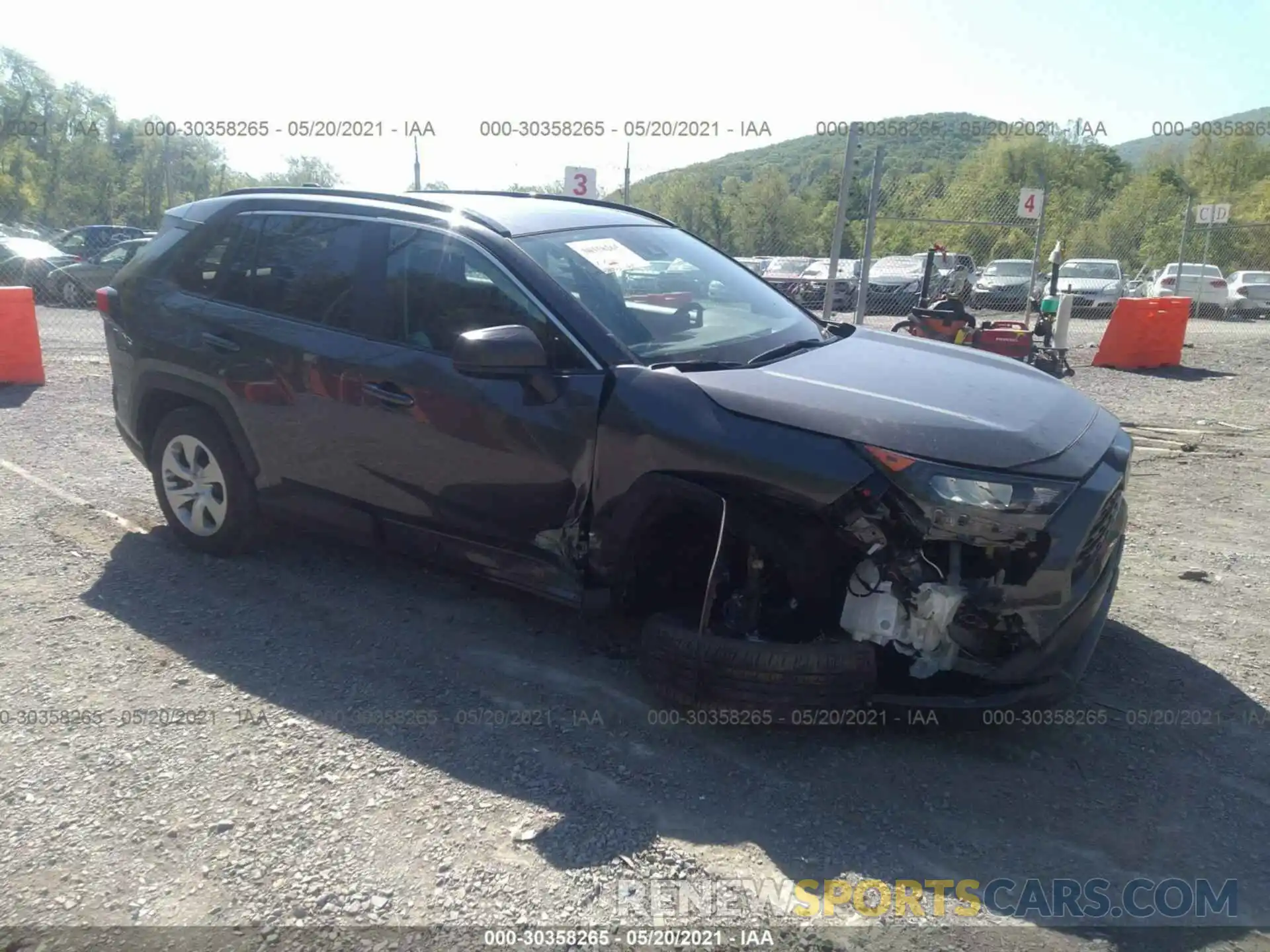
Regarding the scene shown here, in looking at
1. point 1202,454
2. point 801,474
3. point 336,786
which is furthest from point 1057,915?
point 1202,454

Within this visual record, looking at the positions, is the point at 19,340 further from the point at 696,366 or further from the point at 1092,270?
the point at 1092,270

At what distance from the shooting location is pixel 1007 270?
2402cm

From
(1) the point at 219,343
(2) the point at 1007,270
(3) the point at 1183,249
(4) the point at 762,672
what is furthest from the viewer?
(2) the point at 1007,270

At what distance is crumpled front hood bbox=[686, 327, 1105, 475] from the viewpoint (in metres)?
3.31

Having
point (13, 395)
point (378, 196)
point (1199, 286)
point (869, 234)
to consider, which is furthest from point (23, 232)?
point (1199, 286)

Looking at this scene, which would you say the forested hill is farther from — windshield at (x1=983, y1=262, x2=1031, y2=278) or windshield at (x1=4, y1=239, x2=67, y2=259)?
windshield at (x1=4, y1=239, x2=67, y2=259)

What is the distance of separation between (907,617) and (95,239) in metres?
24.1

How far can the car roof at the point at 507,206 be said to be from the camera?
434 cm

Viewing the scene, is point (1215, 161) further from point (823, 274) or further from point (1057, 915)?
point (1057, 915)

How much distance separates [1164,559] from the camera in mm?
5465

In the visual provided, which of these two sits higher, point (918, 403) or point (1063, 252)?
point (1063, 252)

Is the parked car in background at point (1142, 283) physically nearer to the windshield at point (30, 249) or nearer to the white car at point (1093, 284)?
the white car at point (1093, 284)

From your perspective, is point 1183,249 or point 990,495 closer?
point 990,495

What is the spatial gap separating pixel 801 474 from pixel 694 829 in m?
1.18
